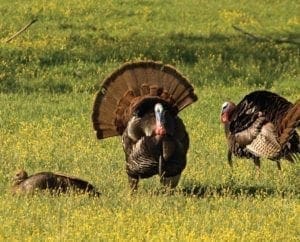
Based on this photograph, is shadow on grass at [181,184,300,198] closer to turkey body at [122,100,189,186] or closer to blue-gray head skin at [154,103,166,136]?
turkey body at [122,100,189,186]

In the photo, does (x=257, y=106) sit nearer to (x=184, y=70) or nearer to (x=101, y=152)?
(x=101, y=152)

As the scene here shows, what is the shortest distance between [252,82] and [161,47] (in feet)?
12.3

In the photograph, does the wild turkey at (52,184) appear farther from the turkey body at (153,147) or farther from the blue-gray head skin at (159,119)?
the blue-gray head skin at (159,119)

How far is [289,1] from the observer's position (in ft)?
113

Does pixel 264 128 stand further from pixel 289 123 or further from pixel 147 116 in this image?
pixel 147 116

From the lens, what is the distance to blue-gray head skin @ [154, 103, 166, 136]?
9.97 metres

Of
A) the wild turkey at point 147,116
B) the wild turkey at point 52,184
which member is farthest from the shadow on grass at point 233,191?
the wild turkey at point 52,184

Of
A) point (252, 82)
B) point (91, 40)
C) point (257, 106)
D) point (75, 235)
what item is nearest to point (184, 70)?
point (252, 82)

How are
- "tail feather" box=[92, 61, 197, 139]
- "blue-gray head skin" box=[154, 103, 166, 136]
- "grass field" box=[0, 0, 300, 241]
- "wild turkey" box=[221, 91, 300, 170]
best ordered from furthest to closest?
1. "wild turkey" box=[221, 91, 300, 170]
2. "tail feather" box=[92, 61, 197, 139]
3. "blue-gray head skin" box=[154, 103, 166, 136]
4. "grass field" box=[0, 0, 300, 241]

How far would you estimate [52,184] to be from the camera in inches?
400

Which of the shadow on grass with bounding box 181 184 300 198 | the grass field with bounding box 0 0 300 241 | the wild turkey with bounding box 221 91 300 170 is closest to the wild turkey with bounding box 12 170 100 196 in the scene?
the grass field with bounding box 0 0 300 241

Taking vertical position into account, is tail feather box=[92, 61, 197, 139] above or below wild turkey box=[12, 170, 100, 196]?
above

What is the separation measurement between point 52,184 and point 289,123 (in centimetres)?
266

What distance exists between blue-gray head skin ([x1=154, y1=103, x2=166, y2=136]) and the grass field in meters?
0.66
